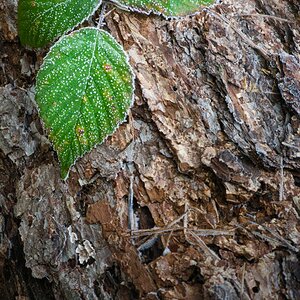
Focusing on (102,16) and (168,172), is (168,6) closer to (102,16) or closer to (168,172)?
(102,16)

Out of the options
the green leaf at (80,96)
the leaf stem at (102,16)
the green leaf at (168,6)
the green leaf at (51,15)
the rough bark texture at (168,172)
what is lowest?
the rough bark texture at (168,172)

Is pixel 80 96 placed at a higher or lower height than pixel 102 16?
lower

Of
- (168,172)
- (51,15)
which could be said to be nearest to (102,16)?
(51,15)

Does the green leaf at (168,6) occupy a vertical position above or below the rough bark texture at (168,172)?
above

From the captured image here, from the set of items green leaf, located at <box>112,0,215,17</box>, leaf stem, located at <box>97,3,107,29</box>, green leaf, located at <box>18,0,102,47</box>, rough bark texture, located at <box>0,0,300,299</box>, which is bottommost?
rough bark texture, located at <box>0,0,300,299</box>
